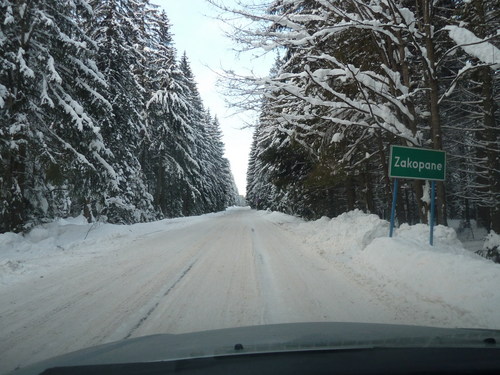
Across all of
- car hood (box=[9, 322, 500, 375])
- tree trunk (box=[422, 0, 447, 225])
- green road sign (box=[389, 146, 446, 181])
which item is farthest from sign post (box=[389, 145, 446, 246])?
car hood (box=[9, 322, 500, 375])

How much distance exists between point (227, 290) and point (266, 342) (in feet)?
11.9

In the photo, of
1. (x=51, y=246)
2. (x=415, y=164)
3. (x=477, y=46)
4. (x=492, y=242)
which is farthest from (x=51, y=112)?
(x=492, y=242)

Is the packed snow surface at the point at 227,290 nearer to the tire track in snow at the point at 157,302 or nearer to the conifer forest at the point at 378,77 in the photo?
the tire track in snow at the point at 157,302

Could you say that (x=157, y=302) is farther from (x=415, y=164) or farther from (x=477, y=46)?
(x=477, y=46)

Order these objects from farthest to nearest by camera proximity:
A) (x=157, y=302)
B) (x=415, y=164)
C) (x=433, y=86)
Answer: (x=433, y=86) → (x=415, y=164) → (x=157, y=302)

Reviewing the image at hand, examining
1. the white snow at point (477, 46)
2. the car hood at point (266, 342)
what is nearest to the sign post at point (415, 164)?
the white snow at point (477, 46)

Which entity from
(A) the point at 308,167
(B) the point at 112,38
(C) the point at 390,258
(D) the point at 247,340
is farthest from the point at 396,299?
(B) the point at 112,38

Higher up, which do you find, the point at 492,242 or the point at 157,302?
the point at 492,242

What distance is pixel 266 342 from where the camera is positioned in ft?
9.81

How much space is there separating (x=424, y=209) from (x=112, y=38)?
18575 millimetres

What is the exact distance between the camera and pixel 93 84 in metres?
14.3

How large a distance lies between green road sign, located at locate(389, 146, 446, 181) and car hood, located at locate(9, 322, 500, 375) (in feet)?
17.2

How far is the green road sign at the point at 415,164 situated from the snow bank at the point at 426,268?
5.08 ft

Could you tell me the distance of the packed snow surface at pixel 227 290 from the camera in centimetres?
471
